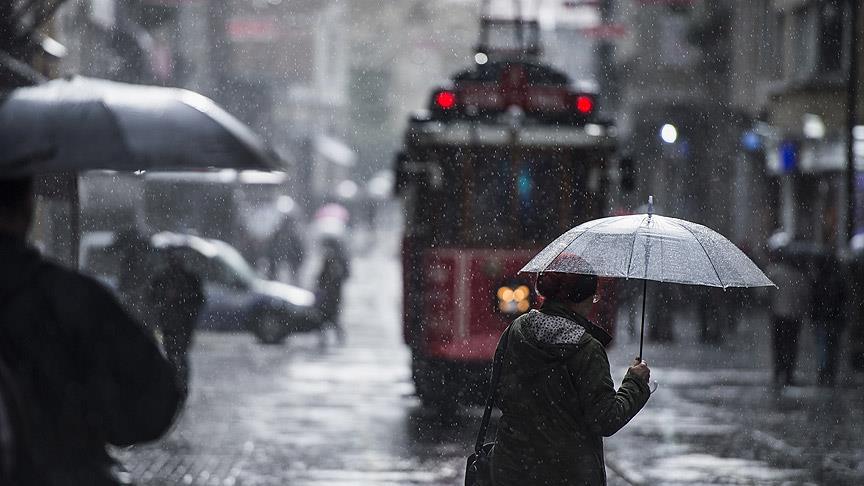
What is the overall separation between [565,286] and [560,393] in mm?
391

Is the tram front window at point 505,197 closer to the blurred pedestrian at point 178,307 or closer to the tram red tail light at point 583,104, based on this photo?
the tram red tail light at point 583,104

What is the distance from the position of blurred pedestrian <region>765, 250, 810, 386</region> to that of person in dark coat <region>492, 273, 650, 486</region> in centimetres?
1159

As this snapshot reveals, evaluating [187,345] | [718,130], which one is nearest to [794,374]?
[187,345]

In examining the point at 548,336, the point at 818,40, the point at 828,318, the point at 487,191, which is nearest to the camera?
the point at 548,336

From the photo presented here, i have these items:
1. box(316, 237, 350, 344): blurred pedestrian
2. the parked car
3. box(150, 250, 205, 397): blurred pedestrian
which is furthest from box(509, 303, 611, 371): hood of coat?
box(316, 237, 350, 344): blurred pedestrian

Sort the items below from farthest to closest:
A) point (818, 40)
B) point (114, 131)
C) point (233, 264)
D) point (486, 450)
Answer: point (818, 40)
point (233, 264)
point (486, 450)
point (114, 131)

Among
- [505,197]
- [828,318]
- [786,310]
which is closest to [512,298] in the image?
[505,197]

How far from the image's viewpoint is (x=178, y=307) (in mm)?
14797

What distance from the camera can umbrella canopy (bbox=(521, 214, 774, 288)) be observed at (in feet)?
19.8

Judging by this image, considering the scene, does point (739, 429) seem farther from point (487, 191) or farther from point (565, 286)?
point (565, 286)

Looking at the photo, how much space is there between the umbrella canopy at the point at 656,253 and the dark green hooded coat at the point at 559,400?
39 cm

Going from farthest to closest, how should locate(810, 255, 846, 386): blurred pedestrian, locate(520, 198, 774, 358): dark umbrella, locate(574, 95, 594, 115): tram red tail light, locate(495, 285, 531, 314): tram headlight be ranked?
locate(810, 255, 846, 386): blurred pedestrian < locate(574, 95, 594, 115): tram red tail light < locate(495, 285, 531, 314): tram headlight < locate(520, 198, 774, 358): dark umbrella

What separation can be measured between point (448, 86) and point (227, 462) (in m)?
4.65

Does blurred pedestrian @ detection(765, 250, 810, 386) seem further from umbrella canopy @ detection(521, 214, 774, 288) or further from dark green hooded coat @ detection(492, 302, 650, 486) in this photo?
dark green hooded coat @ detection(492, 302, 650, 486)
